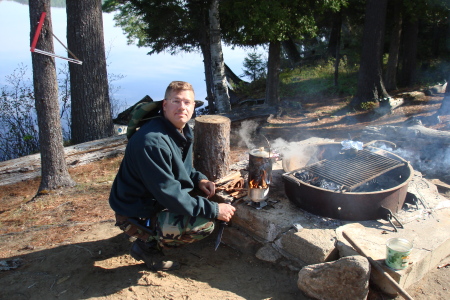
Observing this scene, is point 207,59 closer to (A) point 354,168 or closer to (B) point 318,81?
(B) point 318,81

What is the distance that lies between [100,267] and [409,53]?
13857 mm

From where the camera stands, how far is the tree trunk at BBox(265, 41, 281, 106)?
10180 mm

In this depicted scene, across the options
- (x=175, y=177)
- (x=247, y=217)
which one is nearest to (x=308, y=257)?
(x=247, y=217)

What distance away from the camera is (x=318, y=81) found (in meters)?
13.8

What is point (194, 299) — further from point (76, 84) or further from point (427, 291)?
point (76, 84)

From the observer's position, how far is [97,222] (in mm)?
4176

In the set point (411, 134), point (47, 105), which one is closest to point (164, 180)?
point (47, 105)

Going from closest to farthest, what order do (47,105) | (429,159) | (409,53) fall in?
(47,105), (429,159), (409,53)

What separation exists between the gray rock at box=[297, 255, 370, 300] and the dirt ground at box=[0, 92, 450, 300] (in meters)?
0.20

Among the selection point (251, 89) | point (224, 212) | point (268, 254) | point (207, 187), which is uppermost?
A: point (251, 89)

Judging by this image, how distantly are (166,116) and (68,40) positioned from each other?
5.54 metres

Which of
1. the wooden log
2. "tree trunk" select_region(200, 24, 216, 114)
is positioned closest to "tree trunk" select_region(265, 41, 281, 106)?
"tree trunk" select_region(200, 24, 216, 114)

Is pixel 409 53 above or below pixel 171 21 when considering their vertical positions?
below

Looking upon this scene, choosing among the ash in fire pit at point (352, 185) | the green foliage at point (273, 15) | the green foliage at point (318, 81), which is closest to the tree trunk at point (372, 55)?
the green foliage at point (273, 15)
